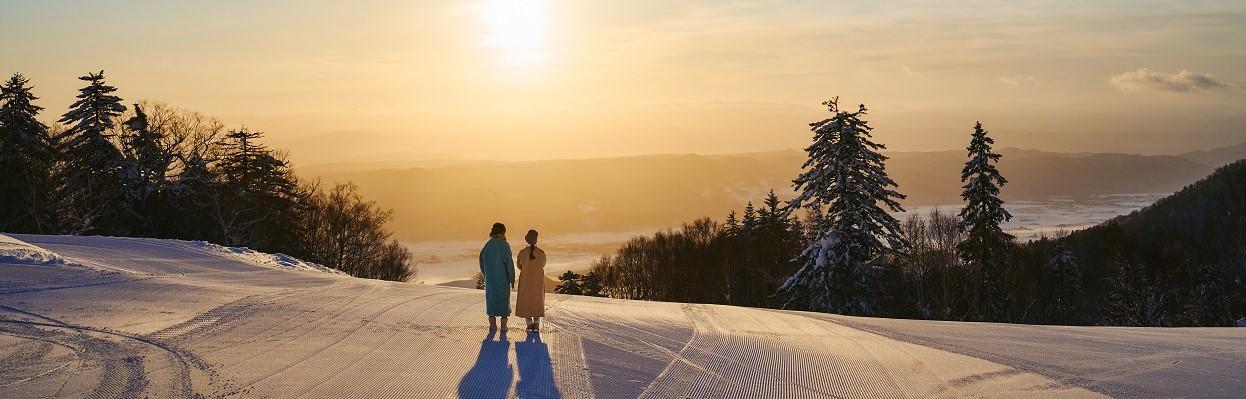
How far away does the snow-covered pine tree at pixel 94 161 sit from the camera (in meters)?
59.3

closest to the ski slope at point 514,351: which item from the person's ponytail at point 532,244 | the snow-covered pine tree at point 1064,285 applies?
the person's ponytail at point 532,244

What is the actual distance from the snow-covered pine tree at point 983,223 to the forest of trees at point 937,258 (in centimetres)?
8

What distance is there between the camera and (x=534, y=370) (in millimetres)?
10414

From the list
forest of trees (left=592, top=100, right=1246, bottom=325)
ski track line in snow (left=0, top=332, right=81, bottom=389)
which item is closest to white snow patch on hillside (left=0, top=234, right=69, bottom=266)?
ski track line in snow (left=0, top=332, right=81, bottom=389)

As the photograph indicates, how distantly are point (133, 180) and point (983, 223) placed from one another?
2107 inches

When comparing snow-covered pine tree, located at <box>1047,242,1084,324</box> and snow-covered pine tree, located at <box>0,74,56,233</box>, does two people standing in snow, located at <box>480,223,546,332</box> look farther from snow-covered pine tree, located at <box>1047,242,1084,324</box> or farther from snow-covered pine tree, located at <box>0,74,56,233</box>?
snow-covered pine tree, located at <box>1047,242,1084,324</box>

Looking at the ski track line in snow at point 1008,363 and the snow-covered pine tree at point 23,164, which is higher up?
the snow-covered pine tree at point 23,164

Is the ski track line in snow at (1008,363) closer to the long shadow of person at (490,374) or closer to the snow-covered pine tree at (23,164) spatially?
the long shadow of person at (490,374)

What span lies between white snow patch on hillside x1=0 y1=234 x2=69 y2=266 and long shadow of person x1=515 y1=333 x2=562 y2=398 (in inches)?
469

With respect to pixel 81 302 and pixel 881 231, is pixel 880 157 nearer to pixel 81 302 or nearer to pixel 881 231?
pixel 881 231

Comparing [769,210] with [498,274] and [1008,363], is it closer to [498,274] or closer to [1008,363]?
[498,274]

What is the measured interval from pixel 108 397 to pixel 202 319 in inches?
207

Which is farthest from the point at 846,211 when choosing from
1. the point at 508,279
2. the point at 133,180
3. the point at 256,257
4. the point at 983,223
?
the point at 133,180

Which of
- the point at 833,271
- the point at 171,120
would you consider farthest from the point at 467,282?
the point at 833,271
